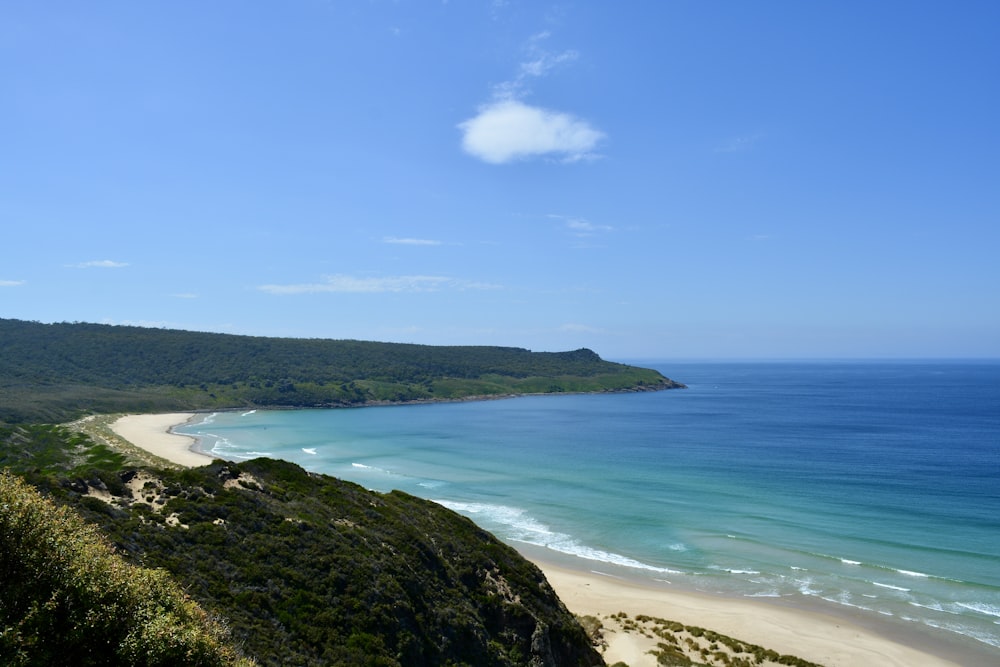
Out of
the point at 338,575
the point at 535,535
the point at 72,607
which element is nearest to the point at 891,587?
the point at 535,535

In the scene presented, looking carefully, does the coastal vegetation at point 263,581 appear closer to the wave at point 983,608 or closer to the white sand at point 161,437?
the wave at point 983,608

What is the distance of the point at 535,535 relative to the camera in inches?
1896

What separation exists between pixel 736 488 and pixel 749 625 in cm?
3352

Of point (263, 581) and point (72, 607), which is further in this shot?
point (263, 581)

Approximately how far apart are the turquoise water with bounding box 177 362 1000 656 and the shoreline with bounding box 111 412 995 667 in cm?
155

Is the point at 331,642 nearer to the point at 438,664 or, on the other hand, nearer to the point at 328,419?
the point at 438,664

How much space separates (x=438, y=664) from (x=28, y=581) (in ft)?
44.3

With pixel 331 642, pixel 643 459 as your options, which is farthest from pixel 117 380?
pixel 331 642

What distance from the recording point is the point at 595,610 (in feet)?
109

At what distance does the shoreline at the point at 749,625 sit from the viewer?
1111 inches

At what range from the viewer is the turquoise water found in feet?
126

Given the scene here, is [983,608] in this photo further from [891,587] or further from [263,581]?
[263,581]

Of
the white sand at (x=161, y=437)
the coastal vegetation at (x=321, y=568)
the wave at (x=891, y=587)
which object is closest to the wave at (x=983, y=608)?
the wave at (x=891, y=587)

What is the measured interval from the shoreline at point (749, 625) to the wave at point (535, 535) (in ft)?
7.31
